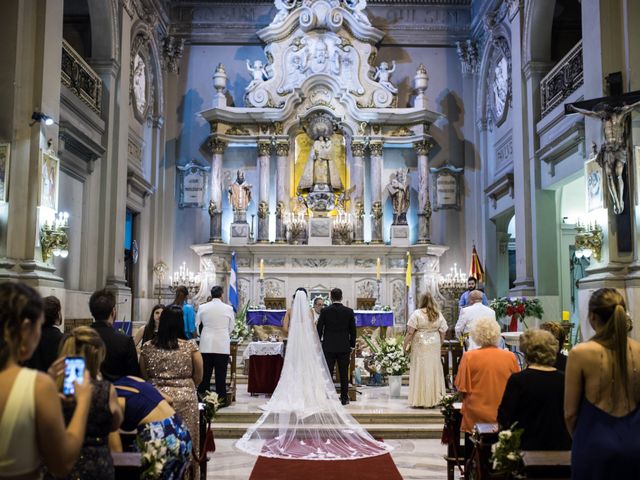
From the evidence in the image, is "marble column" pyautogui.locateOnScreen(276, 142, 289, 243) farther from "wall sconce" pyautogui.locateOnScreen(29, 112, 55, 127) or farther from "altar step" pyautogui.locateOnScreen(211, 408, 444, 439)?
"altar step" pyautogui.locateOnScreen(211, 408, 444, 439)

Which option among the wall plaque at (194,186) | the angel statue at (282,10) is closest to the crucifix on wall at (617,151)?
the angel statue at (282,10)

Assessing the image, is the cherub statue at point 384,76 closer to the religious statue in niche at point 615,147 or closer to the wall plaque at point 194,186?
the wall plaque at point 194,186

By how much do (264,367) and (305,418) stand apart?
9.80ft

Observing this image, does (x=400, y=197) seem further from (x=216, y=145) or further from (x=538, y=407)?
(x=538, y=407)

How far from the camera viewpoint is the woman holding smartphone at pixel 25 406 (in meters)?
2.22

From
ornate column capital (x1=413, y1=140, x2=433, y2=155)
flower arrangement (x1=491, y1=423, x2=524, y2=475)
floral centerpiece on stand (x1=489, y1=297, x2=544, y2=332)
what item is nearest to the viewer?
flower arrangement (x1=491, y1=423, x2=524, y2=475)

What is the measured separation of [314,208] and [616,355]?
1400 centimetres

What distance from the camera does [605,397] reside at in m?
3.06

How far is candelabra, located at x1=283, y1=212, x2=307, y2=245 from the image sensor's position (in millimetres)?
16828

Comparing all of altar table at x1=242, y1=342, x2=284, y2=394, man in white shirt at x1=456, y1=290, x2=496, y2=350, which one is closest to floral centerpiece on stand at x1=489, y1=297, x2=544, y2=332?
man in white shirt at x1=456, y1=290, x2=496, y2=350

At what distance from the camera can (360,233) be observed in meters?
17.0

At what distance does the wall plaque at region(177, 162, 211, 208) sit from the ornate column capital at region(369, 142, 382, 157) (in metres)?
4.35

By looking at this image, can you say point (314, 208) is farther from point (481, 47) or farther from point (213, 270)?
point (481, 47)

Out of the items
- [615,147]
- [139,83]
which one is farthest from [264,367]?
[139,83]
